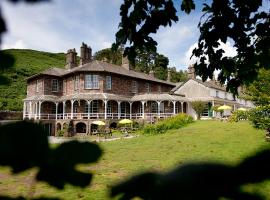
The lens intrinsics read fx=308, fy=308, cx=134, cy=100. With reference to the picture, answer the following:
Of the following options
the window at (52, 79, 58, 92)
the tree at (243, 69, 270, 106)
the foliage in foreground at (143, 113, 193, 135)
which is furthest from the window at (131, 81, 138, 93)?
the tree at (243, 69, 270, 106)

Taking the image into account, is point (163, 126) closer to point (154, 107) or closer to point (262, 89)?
point (262, 89)

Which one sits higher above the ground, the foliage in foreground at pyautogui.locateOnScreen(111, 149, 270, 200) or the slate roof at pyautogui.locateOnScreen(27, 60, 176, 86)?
the slate roof at pyautogui.locateOnScreen(27, 60, 176, 86)

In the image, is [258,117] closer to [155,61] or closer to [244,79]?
[244,79]

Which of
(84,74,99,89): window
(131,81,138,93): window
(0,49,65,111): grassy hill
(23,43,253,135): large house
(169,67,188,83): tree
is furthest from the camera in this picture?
(169,67,188,83): tree

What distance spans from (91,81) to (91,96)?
202cm

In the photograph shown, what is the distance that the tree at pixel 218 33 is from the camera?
4.21 meters

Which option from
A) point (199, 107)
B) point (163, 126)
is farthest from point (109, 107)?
point (199, 107)

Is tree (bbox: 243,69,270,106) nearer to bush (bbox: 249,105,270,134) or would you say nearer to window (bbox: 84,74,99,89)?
bush (bbox: 249,105,270,134)

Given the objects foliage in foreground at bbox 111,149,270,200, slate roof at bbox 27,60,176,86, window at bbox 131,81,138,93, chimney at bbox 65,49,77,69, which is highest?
chimney at bbox 65,49,77,69

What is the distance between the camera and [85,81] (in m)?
36.7

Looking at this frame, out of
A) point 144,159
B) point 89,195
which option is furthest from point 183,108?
point 89,195

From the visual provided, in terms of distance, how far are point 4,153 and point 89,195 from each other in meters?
7.74

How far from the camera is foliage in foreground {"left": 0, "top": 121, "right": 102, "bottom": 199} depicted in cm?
64

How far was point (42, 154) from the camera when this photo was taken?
70 centimetres
